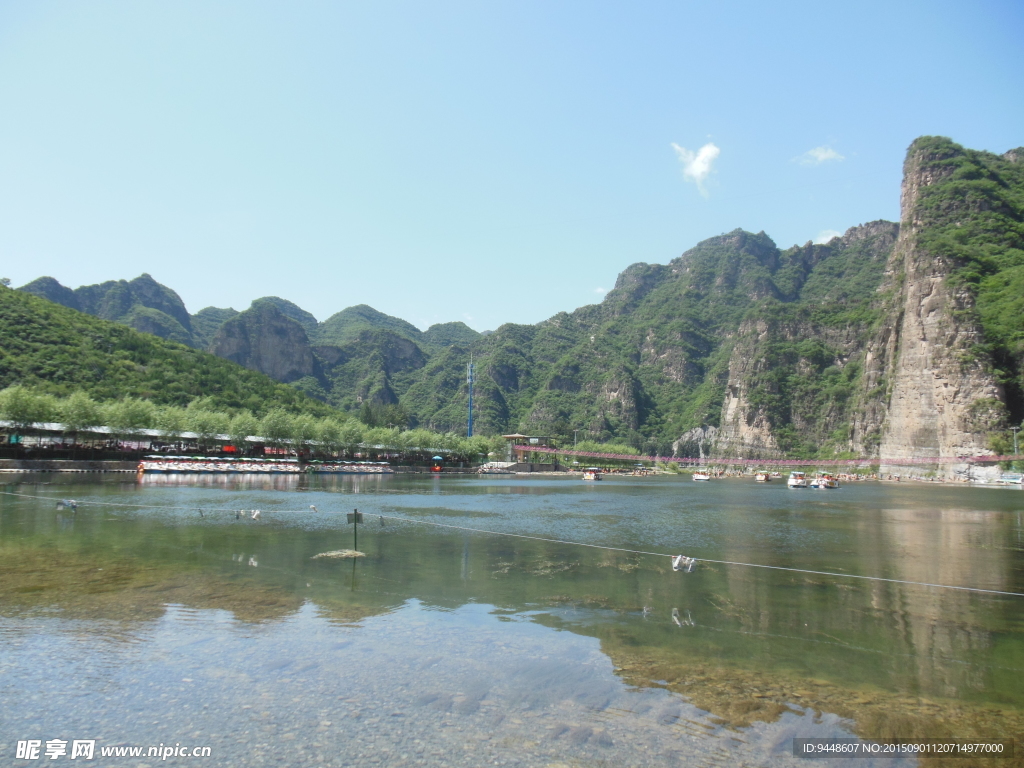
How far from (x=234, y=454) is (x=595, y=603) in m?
87.8

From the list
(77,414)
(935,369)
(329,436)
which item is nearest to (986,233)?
(935,369)

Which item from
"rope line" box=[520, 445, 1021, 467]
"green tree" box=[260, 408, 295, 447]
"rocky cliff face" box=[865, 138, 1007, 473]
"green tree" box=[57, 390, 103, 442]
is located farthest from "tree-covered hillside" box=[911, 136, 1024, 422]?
"green tree" box=[57, 390, 103, 442]

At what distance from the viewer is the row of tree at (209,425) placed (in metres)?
60.4

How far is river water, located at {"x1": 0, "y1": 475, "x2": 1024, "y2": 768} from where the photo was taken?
7008 millimetres

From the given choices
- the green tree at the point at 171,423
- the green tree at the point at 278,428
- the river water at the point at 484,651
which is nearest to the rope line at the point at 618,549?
the river water at the point at 484,651

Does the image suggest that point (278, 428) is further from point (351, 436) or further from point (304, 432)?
point (351, 436)

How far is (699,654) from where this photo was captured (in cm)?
1015

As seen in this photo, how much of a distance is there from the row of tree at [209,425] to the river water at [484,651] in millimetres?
47397

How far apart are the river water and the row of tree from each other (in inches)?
1866

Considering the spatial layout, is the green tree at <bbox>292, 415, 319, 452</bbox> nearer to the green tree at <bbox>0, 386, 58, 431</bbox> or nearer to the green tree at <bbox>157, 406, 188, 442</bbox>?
the green tree at <bbox>157, 406, 188, 442</bbox>

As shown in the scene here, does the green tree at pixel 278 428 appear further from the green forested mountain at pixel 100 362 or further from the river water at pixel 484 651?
the river water at pixel 484 651

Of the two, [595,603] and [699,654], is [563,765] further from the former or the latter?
A: [595,603]

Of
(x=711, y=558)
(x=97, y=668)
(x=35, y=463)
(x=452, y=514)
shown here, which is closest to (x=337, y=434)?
(x=35, y=463)

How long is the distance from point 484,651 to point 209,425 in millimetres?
81869
